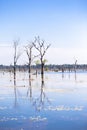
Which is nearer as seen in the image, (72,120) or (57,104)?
(72,120)

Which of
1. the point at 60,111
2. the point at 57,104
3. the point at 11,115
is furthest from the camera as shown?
the point at 57,104

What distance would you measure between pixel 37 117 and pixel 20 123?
121 cm

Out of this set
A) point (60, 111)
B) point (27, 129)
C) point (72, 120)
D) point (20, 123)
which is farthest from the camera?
point (60, 111)

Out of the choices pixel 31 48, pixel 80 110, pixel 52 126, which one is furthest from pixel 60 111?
pixel 31 48

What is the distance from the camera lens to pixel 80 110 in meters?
12.8

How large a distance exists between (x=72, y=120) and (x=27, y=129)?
84.8 inches

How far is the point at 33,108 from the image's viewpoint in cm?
1326

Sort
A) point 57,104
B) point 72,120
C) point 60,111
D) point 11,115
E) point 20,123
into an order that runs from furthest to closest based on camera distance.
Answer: point 57,104 → point 60,111 → point 11,115 → point 72,120 → point 20,123

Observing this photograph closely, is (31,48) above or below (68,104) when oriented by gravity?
above

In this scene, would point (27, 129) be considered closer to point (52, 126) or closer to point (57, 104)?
point (52, 126)

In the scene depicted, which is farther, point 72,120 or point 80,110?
point 80,110

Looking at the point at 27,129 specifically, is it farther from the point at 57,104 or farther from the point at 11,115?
the point at 57,104

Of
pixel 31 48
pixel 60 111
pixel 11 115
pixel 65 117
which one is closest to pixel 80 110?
pixel 60 111

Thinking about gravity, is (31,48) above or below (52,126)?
above
